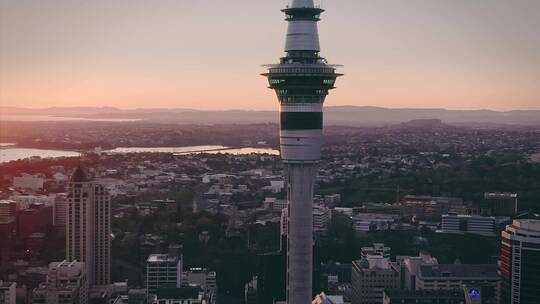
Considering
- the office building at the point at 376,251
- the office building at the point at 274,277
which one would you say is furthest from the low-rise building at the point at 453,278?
the office building at the point at 274,277

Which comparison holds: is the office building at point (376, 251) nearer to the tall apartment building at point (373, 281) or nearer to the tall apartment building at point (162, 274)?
the tall apartment building at point (373, 281)

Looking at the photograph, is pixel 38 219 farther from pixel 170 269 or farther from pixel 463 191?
pixel 463 191

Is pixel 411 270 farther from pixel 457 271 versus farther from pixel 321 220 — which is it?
pixel 321 220

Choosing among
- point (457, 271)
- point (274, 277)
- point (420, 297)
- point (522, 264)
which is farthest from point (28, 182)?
point (522, 264)

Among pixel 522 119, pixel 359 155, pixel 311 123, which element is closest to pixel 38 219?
pixel 311 123

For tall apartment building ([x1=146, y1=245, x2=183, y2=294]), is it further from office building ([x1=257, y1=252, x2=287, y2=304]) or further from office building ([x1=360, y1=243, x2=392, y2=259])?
office building ([x1=360, y1=243, x2=392, y2=259])

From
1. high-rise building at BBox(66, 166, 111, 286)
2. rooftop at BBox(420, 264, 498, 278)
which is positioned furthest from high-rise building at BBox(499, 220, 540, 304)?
high-rise building at BBox(66, 166, 111, 286)
